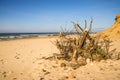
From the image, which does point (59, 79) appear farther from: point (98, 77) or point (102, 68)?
point (102, 68)

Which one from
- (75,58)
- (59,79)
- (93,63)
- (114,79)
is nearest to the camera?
(114,79)

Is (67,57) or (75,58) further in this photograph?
(67,57)

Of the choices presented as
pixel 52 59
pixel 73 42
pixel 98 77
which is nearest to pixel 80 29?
pixel 73 42

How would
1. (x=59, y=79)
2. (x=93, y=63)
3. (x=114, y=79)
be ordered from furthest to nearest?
(x=93, y=63) < (x=59, y=79) < (x=114, y=79)

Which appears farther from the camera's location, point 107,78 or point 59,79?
point 59,79

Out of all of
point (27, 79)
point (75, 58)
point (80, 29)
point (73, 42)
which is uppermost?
point (80, 29)

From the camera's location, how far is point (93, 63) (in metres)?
4.94

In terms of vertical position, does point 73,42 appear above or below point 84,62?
above

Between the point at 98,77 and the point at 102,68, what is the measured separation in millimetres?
776

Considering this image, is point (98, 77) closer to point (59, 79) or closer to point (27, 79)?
point (59, 79)

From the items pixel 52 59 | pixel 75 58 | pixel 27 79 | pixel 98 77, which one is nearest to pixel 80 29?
pixel 75 58

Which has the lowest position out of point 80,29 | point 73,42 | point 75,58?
point 75,58

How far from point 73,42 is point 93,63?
123 centimetres

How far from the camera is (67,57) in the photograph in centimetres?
575
